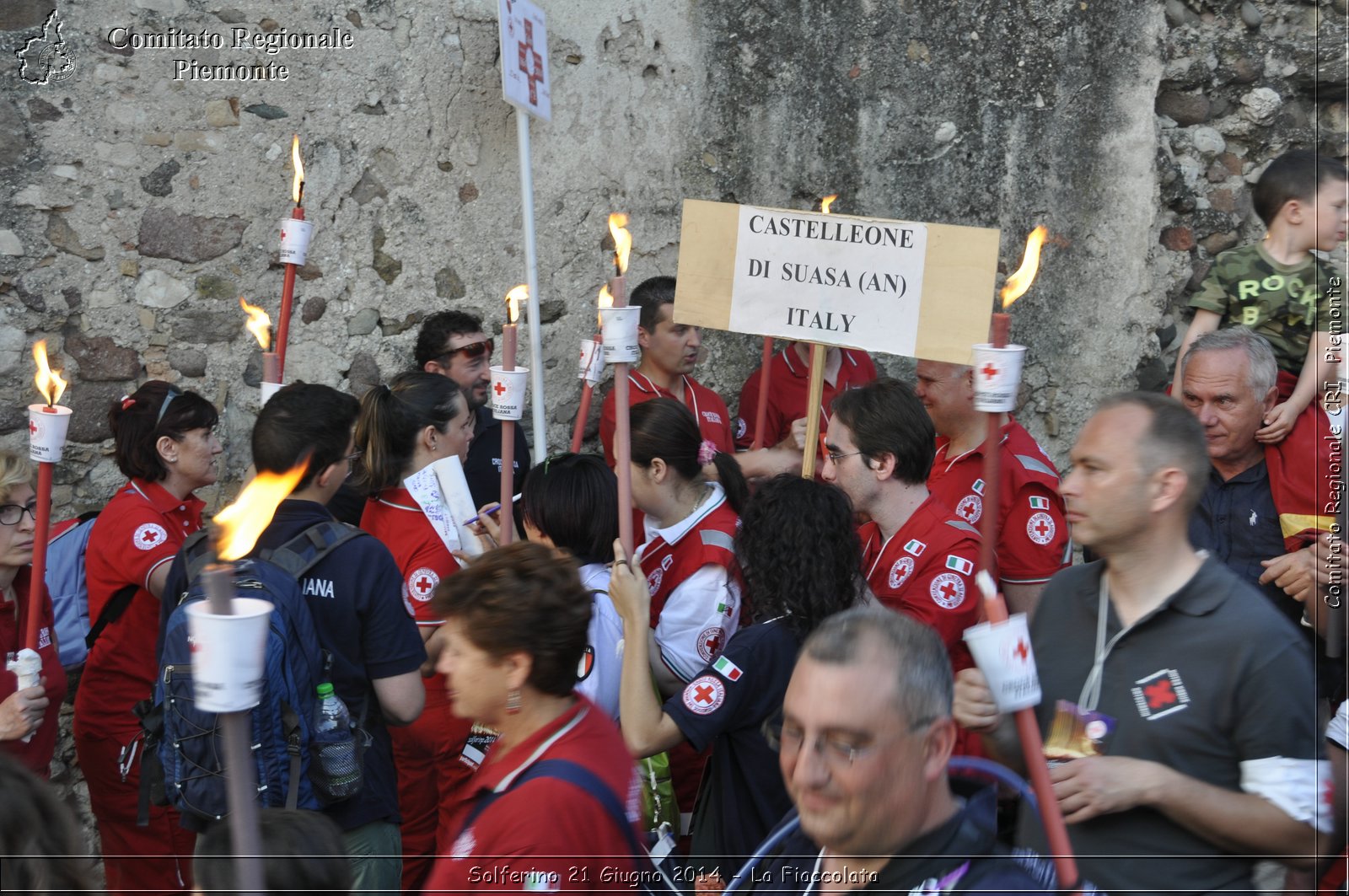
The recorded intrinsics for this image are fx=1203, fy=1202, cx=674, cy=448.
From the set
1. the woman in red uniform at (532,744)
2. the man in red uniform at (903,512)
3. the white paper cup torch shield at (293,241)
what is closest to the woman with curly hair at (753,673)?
the man in red uniform at (903,512)

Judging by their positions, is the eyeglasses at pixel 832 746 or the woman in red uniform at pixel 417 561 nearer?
the eyeglasses at pixel 832 746

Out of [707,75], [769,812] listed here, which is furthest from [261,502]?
[707,75]

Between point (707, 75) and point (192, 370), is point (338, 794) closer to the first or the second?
point (192, 370)

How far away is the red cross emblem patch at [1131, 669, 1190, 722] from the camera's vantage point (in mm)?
2209

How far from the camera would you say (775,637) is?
9.25ft

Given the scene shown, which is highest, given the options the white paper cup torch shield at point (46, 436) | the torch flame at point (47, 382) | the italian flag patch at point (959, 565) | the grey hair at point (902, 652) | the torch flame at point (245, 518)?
the torch flame at point (47, 382)

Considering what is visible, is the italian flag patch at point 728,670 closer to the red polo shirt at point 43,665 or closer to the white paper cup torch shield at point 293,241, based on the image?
the red polo shirt at point 43,665

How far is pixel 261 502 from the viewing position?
1.77 m

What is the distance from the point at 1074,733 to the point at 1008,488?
1644mm

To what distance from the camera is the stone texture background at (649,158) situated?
4.77 metres

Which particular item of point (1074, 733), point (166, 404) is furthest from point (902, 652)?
point (166, 404)

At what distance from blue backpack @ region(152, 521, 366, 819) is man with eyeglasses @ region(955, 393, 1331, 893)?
1502 mm

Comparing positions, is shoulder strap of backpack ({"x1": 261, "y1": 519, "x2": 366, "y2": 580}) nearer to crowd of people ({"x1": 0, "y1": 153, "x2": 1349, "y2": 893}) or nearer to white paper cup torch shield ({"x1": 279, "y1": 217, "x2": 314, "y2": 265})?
crowd of people ({"x1": 0, "y1": 153, "x2": 1349, "y2": 893})

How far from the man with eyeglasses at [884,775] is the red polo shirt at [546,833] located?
35cm
